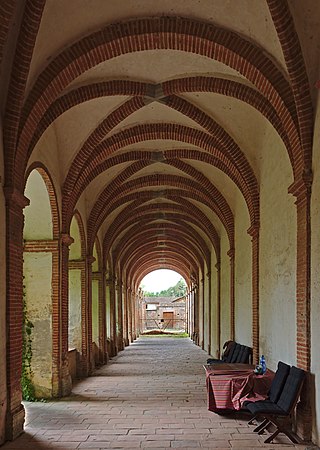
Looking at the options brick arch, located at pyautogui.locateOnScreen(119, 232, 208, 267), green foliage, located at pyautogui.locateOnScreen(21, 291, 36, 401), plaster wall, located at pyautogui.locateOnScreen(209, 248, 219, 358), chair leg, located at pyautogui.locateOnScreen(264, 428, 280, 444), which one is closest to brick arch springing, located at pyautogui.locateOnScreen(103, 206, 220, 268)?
plaster wall, located at pyautogui.locateOnScreen(209, 248, 219, 358)

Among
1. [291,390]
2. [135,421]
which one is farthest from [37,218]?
[291,390]

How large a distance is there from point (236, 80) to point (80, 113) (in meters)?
3.09

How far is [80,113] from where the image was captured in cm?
1024

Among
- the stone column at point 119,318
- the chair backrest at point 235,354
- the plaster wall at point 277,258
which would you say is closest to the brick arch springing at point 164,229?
the stone column at point 119,318

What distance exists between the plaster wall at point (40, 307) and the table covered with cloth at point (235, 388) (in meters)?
3.36

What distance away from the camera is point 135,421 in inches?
327

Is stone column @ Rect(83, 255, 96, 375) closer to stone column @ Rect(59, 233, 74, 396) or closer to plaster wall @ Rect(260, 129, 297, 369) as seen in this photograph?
stone column @ Rect(59, 233, 74, 396)

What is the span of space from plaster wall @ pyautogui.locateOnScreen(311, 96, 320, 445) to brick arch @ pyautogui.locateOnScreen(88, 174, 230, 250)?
25.6 feet

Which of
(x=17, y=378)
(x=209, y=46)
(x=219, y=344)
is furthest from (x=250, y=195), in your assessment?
(x=219, y=344)

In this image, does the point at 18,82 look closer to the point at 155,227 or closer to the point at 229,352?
the point at 229,352

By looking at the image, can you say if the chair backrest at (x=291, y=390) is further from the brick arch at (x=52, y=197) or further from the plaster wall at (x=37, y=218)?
the plaster wall at (x=37, y=218)

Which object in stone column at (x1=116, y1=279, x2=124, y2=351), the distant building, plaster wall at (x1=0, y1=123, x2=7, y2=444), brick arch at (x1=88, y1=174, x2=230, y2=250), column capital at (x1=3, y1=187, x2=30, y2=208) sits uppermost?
brick arch at (x1=88, y1=174, x2=230, y2=250)

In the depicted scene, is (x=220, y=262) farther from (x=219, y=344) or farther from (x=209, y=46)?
(x=209, y=46)

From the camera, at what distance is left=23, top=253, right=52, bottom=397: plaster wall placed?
34.6ft
